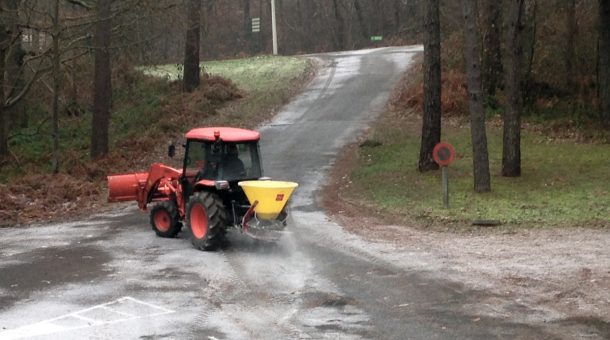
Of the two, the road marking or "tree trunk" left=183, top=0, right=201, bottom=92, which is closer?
the road marking

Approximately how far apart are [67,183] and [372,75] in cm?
1975

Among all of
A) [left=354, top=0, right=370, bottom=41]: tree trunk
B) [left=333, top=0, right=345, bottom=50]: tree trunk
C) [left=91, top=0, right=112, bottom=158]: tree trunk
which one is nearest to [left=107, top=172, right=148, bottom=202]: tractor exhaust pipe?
[left=91, top=0, right=112, bottom=158]: tree trunk

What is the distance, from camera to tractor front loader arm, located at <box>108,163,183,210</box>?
1575 cm

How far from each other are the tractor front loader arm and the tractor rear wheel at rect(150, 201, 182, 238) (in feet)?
1.07

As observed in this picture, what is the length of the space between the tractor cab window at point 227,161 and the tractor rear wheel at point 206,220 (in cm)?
44

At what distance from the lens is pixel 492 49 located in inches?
1195

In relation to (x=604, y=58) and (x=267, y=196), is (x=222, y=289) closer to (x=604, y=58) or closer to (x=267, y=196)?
(x=267, y=196)

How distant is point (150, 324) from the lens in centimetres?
963

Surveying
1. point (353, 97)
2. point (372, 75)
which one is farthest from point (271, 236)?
point (372, 75)

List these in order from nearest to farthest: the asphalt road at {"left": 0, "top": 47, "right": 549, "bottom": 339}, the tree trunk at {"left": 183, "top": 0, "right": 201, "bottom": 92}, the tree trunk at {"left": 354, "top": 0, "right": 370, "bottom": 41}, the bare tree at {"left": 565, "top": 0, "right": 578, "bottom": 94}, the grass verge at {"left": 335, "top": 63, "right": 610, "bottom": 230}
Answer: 1. the asphalt road at {"left": 0, "top": 47, "right": 549, "bottom": 339}
2. the grass verge at {"left": 335, "top": 63, "right": 610, "bottom": 230}
3. the bare tree at {"left": 565, "top": 0, "right": 578, "bottom": 94}
4. the tree trunk at {"left": 183, "top": 0, "right": 201, "bottom": 92}
5. the tree trunk at {"left": 354, "top": 0, "right": 370, "bottom": 41}

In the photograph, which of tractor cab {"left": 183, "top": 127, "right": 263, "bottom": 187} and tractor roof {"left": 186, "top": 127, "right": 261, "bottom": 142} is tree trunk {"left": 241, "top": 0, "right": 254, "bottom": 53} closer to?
tractor roof {"left": 186, "top": 127, "right": 261, "bottom": 142}

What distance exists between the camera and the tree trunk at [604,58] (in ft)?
88.1

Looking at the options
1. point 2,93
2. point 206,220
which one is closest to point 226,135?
point 206,220

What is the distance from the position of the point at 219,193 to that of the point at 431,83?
8.95 meters
